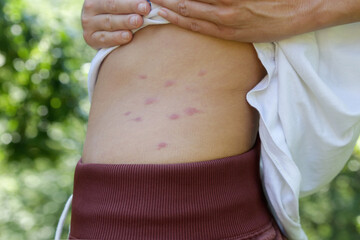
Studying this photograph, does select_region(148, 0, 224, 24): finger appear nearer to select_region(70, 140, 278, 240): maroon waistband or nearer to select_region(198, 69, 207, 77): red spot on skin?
select_region(198, 69, 207, 77): red spot on skin

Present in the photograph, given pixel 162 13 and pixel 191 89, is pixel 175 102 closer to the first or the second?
pixel 191 89

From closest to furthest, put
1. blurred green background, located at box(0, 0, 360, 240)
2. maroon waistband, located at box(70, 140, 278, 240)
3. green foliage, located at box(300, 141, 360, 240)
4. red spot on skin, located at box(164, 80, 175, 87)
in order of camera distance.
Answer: maroon waistband, located at box(70, 140, 278, 240) → red spot on skin, located at box(164, 80, 175, 87) → blurred green background, located at box(0, 0, 360, 240) → green foliage, located at box(300, 141, 360, 240)

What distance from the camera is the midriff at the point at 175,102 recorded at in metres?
1.09

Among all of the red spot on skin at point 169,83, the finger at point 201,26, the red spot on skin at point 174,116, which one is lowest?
the red spot on skin at point 174,116

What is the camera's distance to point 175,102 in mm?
1116

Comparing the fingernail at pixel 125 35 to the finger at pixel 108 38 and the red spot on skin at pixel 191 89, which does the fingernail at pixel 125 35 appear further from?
the red spot on skin at pixel 191 89

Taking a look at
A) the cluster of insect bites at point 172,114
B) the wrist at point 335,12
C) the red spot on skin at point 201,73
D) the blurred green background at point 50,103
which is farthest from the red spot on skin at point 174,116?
the blurred green background at point 50,103

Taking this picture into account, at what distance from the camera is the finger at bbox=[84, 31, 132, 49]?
1.19 meters

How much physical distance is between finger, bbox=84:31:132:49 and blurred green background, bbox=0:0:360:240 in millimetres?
1556

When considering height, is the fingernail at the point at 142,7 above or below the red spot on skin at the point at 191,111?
above

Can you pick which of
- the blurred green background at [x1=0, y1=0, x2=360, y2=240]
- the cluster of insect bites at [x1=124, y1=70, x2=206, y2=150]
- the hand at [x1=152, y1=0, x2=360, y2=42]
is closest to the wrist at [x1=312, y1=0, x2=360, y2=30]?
the hand at [x1=152, y1=0, x2=360, y2=42]

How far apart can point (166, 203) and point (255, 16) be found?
0.44m

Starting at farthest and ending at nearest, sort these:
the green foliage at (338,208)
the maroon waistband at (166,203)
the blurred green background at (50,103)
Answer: the green foliage at (338,208) → the blurred green background at (50,103) → the maroon waistband at (166,203)

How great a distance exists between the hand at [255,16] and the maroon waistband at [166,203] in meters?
0.28
